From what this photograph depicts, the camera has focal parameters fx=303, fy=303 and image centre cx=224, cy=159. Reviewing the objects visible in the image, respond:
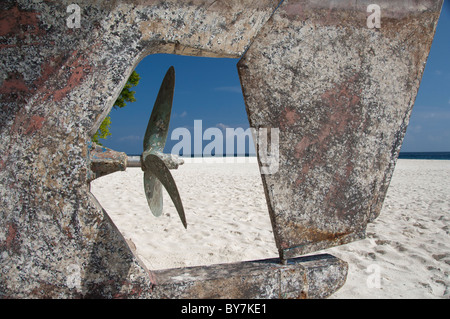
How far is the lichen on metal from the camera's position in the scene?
1360 mm

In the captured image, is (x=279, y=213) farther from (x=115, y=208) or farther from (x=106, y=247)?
(x=115, y=208)

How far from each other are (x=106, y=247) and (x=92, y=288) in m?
0.20

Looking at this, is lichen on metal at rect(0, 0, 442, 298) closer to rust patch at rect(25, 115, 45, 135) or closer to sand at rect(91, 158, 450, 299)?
rust patch at rect(25, 115, 45, 135)

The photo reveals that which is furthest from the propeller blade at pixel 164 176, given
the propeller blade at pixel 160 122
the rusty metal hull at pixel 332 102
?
the rusty metal hull at pixel 332 102

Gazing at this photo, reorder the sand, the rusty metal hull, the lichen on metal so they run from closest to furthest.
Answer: the lichen on metal, the rusty metal hull, the sand

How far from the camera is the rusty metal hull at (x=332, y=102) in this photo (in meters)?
1.69

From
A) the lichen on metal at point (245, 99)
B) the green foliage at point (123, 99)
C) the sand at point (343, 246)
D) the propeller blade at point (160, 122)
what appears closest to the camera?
the lichen on metal at point (245, 99)

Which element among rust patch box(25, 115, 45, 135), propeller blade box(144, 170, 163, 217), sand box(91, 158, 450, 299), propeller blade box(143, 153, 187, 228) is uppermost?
rust patch box(25, 115, 45, 135)

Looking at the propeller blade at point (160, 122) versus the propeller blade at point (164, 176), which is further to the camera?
the propeller blade at point (160, 122)

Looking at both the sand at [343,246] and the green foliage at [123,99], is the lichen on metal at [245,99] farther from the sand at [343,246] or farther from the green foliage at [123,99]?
the green foliage at [123,99]

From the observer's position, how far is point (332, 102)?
1.77 m

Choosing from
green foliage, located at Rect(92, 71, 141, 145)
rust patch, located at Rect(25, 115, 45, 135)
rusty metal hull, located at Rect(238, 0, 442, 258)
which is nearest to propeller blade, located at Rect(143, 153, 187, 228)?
rusty metal hull, located at Rect(238, 0, 442, 258)
